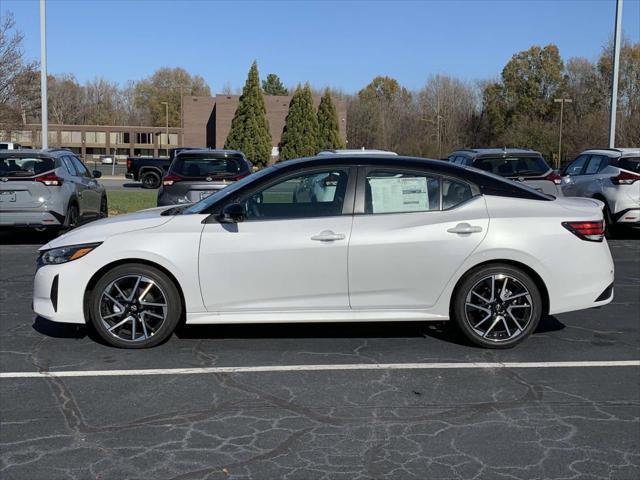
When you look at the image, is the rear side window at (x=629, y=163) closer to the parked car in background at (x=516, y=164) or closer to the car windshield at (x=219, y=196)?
the parked car in background at (x=516, y=164)

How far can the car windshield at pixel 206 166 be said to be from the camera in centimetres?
1352

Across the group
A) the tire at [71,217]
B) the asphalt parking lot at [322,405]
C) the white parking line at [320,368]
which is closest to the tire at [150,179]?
the tire at [71,217]

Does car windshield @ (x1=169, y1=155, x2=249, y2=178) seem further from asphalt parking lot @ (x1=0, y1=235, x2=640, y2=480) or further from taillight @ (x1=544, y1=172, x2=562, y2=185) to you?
asphalt parking lot @ (x1=0, y1=235, x2=640, y2=480)

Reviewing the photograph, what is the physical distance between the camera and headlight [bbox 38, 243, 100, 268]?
6.10m

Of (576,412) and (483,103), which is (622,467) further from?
(483,103)

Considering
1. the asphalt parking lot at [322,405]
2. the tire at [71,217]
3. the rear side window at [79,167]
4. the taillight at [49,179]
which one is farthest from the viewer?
the rear side window at [79,167]

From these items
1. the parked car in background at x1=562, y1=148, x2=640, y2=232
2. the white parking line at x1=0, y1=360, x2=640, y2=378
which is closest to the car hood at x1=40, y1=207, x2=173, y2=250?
the white parking line at x1=0, y1=360, x2=640, y2=378

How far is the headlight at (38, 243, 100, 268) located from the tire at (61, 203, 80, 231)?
22.2 feet

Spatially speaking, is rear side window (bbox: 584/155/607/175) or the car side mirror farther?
rear side window (bbox: 584/155/607/175)

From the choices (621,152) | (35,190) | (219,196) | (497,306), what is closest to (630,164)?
(621,152)

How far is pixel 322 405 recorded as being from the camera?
491 cm

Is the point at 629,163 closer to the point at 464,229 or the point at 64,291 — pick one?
the point at 464,229

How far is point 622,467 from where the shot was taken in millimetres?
4000

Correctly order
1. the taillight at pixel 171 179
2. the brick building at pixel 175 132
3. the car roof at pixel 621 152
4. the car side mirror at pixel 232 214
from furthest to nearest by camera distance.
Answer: the brick building at pixel 175 132, the car roof at pixel 621 152, the taillight at pixel 171 179, the car side mirror at pixel 232 214
